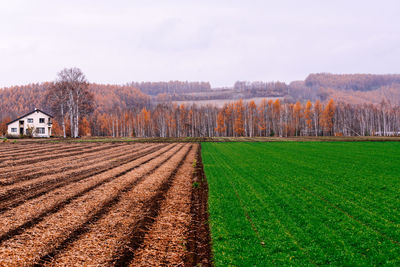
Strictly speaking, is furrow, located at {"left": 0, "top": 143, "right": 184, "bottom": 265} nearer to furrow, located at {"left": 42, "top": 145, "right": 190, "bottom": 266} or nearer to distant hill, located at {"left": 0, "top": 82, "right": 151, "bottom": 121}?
furrow, located at {"left": 42, "top": 145, "right": 190, "bottom": 266}

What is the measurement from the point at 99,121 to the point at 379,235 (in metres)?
121

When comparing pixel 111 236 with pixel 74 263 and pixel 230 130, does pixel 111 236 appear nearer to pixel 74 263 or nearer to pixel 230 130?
pixel 74 263

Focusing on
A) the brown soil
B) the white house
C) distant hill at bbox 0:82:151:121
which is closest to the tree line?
the white house

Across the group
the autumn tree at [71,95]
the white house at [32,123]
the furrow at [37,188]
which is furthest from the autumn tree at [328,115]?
the white house at [32,123]

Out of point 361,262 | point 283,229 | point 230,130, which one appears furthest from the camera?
point 230,130

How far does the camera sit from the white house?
6319cm

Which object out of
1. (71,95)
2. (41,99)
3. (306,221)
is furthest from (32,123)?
(41,99)

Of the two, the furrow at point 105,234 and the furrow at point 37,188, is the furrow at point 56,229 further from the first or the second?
the furrow at point 37,188

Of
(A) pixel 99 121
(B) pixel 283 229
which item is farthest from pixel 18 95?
(B) pixel 283 229

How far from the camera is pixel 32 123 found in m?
63.2

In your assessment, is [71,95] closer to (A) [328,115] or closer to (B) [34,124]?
(B) [34,124]

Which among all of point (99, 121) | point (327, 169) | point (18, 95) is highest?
point (18, 95)

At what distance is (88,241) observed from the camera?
6.25 metres

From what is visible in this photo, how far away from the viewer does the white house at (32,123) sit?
63188mm
